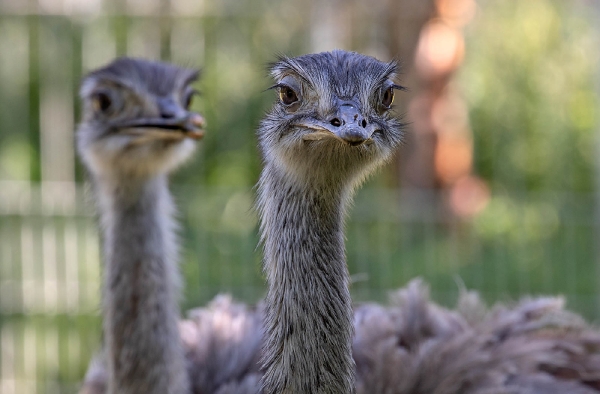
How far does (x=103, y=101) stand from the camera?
2.65 m

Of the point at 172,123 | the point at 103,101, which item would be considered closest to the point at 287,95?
the point at 172,123

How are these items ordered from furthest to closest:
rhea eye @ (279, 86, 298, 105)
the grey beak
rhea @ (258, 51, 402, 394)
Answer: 1. rhea eye @ (279, 86, 298, 105)
2. rhea @ (258, 51, 402, 394)
3. the grey beak


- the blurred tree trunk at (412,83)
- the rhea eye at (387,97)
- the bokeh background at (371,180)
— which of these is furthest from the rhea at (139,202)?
the blurred tree trunk at (412,83)

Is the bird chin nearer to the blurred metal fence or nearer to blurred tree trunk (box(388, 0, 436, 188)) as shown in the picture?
the blurred metal fence

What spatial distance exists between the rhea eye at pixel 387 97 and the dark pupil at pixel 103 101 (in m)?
1.11

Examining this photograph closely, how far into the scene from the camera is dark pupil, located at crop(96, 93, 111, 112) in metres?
2.64

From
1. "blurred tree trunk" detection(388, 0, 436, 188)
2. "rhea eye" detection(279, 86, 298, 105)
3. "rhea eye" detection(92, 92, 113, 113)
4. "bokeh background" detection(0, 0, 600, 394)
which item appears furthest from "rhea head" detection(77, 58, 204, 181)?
"blurred tree trunk" detection(388, 0, 436, 188)

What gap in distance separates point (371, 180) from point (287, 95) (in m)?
3.77

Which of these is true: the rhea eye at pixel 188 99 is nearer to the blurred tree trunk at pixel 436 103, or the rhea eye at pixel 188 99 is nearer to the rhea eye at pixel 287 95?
the rhea eye at pixel 287 95

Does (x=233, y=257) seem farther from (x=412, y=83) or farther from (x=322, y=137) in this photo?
(x=322, y=137)

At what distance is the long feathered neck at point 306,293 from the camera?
160 cm

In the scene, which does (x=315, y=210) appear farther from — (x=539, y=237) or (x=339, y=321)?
(x=539, y=237)

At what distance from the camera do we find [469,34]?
19.9 feet

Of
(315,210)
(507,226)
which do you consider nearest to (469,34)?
(507,226)
